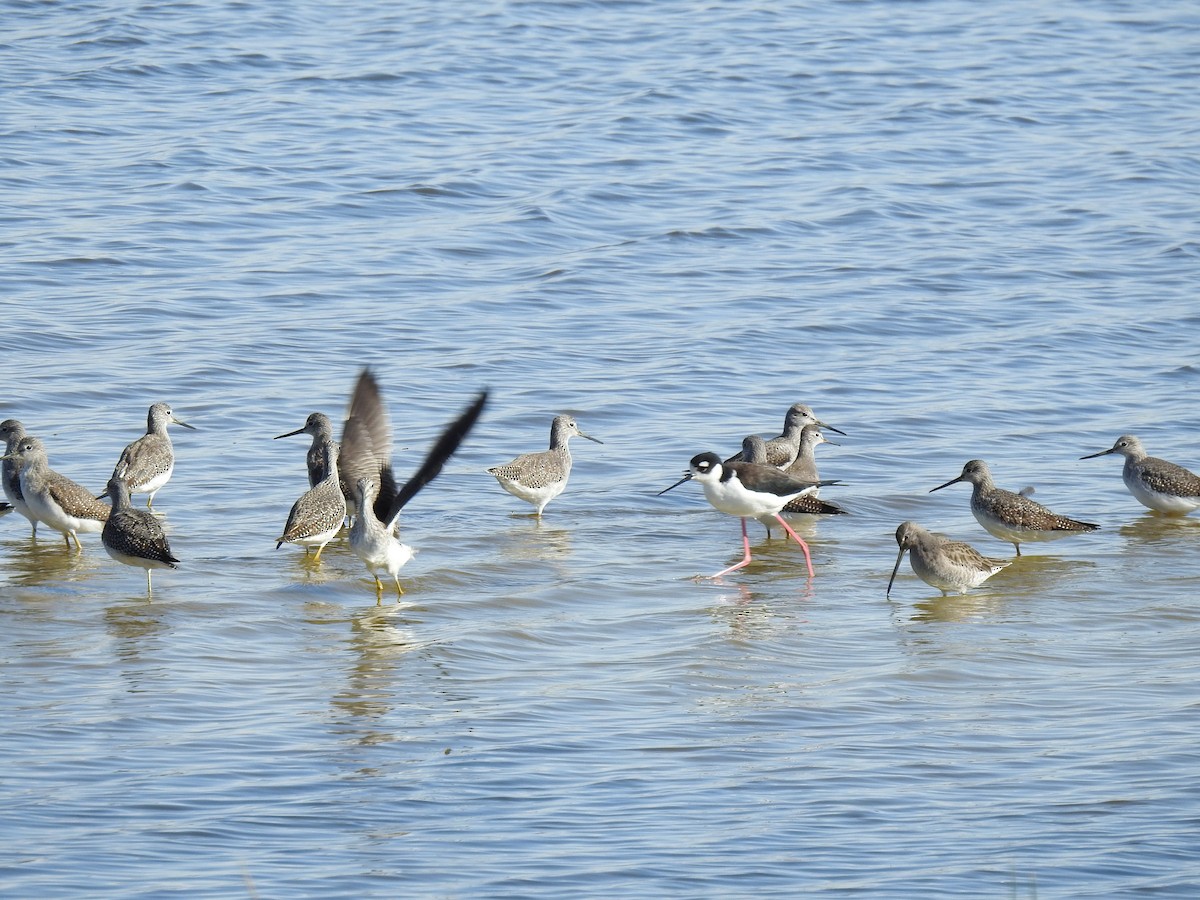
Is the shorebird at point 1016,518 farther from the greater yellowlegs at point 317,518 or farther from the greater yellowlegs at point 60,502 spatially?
the greater yellowlegs at point 60,502

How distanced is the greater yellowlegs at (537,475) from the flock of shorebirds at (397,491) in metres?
0.01

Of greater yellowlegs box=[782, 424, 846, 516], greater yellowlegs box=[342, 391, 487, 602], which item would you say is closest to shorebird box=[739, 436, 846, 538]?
greater yellowlegs box=[782, 424, 846, 516]

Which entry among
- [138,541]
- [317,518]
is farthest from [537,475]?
[138,541]

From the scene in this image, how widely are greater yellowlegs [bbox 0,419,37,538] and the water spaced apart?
292mm

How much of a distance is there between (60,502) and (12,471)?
916 mm

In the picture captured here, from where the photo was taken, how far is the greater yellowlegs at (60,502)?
37.2 feet

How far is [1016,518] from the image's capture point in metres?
11.6

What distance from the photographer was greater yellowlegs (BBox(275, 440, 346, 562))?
11125mm

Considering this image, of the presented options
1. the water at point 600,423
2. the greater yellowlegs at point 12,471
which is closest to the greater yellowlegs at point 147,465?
the water at point 600,423

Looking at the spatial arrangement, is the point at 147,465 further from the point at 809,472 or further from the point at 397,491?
the point at 809,472

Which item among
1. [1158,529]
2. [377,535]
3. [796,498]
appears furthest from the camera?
[1158,529]

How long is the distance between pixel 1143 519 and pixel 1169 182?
12631 millimetres

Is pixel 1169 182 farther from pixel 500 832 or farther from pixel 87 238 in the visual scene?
pixel 500 832

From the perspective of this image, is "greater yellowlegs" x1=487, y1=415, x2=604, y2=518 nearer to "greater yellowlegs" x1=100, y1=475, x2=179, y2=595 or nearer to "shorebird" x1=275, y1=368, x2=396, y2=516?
"shorebird" x1=275, y1=368, x2=396, y2=516
